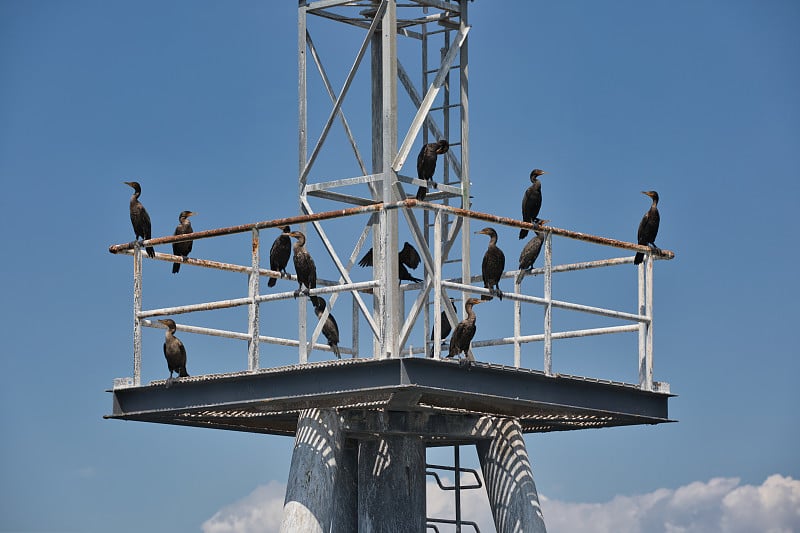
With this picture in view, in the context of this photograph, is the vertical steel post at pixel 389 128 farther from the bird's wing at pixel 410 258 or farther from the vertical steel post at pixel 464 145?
the bird's wing at pixel 410 258

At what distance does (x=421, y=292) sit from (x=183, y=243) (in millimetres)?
4023

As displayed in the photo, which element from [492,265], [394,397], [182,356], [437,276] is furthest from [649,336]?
[182,356]

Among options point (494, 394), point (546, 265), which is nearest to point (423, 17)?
point (546, 265)

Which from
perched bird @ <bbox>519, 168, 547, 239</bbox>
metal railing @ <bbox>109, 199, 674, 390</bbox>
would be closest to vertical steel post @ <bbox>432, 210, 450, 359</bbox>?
metal railing @ <bbox>109, 199, 674, 390</bbox>

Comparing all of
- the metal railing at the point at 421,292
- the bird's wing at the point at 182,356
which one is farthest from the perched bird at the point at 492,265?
the bird's wing at the point at 182,356

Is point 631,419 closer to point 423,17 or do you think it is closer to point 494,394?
point 494,394

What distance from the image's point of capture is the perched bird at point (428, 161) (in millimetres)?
24266

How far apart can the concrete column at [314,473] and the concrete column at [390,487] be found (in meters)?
0.92

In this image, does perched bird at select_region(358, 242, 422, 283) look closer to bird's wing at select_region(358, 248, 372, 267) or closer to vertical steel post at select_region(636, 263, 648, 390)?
bird's wing at select_region(358, 248, 372, 267)

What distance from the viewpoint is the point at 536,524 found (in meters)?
25.2

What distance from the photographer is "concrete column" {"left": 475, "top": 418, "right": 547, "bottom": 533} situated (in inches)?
996

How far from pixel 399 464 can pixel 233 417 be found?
2327 mm

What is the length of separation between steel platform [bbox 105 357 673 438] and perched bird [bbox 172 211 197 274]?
231cm

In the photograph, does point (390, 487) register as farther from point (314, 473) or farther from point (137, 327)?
point (137, 327)
